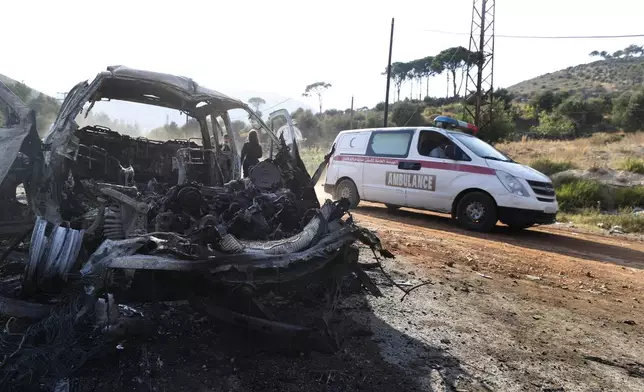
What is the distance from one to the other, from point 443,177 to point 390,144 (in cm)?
151

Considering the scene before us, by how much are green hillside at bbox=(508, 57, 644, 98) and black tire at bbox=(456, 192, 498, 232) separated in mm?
47055

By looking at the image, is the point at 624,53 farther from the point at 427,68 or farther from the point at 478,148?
the point at 478,148

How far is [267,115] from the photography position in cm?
536

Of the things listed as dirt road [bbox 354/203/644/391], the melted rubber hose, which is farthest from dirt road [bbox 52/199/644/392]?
the melted rubber hose

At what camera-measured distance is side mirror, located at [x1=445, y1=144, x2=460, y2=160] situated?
8352 mm

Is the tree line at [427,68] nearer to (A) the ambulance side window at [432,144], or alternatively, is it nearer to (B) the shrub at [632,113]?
(B) the shrub at [632,113]

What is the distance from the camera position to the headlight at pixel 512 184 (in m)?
7.61

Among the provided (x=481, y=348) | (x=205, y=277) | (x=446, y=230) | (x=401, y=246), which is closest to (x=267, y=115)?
(x=401, y=246)

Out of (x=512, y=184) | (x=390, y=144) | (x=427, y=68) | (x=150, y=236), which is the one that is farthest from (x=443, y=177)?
(x=427, y=68)

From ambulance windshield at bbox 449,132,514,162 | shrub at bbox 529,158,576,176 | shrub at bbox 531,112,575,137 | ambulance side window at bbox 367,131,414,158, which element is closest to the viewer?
ambulance windshield at bbox 449,132,514,162

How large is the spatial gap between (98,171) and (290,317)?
3155 millimetres

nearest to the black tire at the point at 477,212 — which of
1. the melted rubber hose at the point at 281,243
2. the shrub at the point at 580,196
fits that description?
the shrub at the point at 580,196

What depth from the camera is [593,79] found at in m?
59.6

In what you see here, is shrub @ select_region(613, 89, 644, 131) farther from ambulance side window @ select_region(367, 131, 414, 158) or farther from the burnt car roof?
the burnt car roof
